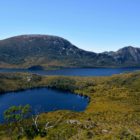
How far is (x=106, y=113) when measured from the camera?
608 feet

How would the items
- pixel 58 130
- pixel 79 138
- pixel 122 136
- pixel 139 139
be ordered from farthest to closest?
pixel 58 130 → pixel 79 138 → pixel 122 136 → pixel 139 139

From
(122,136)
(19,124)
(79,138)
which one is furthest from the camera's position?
(19,124)

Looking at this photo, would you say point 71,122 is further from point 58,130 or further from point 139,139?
point 139,139

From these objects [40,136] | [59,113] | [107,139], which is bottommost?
[59,113]

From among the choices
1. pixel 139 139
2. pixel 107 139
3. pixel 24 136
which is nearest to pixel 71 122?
pixel 24 136

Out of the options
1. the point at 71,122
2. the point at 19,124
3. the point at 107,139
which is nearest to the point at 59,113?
the point at 19,124

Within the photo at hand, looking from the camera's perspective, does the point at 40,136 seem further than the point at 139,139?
Yes

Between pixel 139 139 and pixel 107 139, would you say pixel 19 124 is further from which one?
pixel 139 139

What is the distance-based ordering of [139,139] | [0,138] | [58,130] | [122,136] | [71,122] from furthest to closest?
[0,138], [71,122], [58,130], [122,136], [139,139]

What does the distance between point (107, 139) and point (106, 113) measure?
11516 cm

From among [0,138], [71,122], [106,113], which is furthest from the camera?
[106,113]

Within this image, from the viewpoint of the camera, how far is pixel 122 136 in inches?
2795

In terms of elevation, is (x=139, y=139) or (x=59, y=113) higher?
(x=139, y=139)

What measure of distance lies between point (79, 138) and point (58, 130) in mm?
18895
